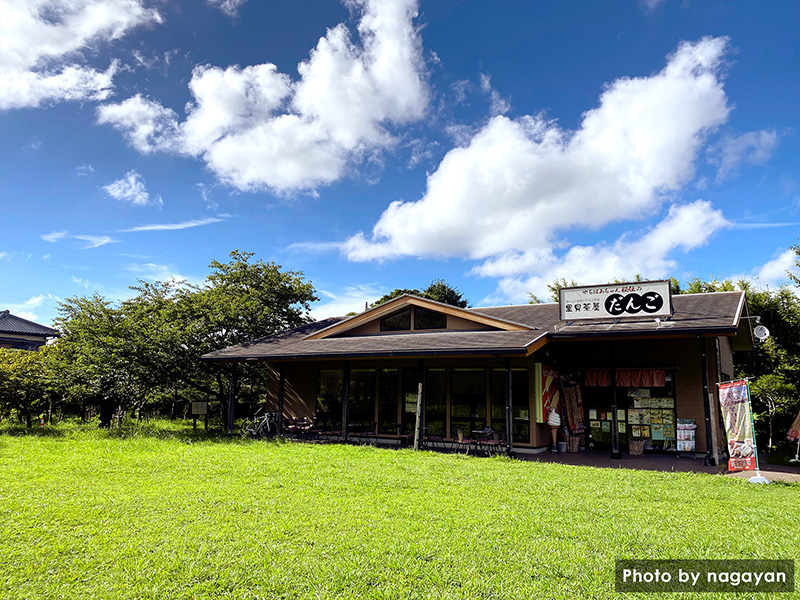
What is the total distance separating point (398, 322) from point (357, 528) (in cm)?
1031

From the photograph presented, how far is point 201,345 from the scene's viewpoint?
17.7 metres

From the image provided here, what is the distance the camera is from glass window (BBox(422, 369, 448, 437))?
14109mm

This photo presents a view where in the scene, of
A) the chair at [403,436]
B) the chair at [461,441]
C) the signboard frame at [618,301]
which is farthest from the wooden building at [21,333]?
the signboard frame at [618,301]

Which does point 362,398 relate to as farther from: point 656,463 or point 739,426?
point 739,426

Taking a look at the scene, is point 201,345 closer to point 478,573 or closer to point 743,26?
point 478,573

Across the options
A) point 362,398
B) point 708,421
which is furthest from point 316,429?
point 708,421

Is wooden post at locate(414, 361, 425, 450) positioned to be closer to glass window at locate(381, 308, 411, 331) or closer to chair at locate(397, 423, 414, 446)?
chair at locate(397, 423, 414, 446)

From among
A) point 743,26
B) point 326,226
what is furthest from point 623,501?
point 326,226

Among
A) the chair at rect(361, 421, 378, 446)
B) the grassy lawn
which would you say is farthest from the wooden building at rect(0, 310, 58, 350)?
the grassy lawn

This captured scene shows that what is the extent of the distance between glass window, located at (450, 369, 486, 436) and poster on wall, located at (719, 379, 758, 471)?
19.1 feet

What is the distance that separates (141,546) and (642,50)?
44.7 ft

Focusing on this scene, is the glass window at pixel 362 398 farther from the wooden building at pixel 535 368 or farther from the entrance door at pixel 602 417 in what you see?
the entrance door at pixel 602 417

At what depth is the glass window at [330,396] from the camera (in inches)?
632

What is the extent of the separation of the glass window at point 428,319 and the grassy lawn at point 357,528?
581 cm
